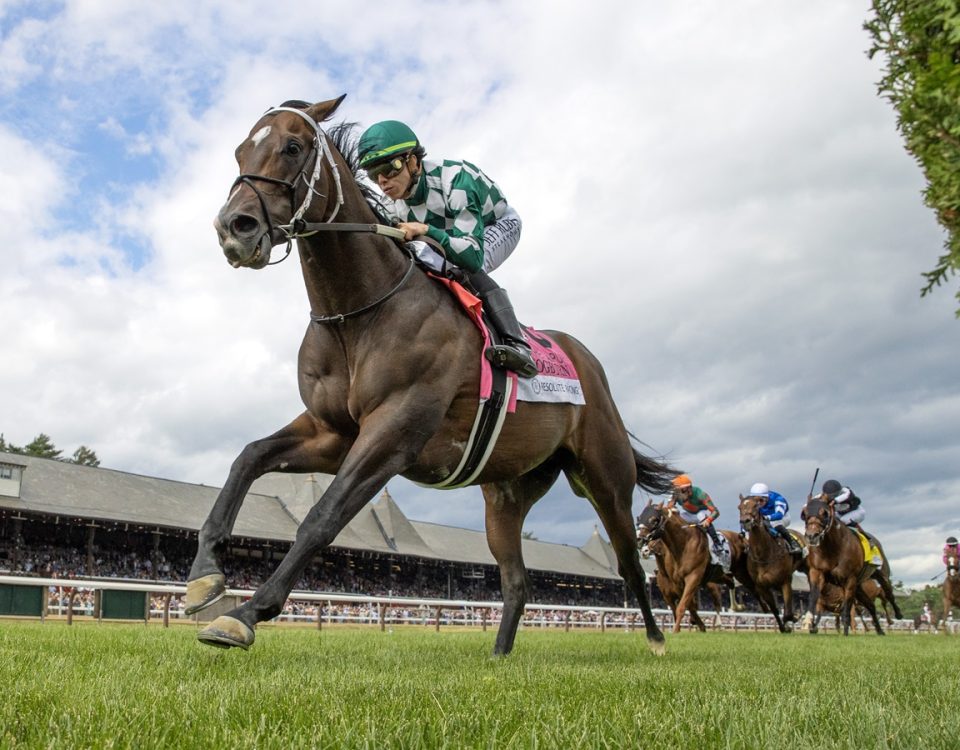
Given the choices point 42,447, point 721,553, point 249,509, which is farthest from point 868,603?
point 42,447

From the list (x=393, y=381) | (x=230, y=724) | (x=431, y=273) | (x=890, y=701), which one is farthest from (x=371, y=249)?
(x=890, y=701)

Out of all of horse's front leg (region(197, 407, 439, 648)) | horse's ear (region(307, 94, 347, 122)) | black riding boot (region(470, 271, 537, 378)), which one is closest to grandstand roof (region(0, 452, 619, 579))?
black riding boot (region(470, 271, 537, 378))

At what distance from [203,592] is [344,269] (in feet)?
5.59

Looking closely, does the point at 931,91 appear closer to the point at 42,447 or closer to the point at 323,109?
the point at 323,109

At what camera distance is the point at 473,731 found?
7.70ft

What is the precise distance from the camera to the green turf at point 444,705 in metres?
2.20

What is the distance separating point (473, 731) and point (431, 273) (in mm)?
3019

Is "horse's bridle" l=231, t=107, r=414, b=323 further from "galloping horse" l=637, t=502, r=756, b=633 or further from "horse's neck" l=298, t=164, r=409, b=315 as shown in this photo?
"galloping horse" l=637, t=502, r=756, b=633

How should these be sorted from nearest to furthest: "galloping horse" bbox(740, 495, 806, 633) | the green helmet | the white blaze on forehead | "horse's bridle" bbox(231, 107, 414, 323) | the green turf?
the green turf < "horse's bridle" bbox(231, 107, 414, 323) < the white blaze on forehead < the green helmet < "galloping horse" bbox(740, 495, 806, 633)

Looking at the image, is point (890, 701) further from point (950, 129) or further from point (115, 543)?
point (115, 543)

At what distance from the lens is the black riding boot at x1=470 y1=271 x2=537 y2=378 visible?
5.01 meters

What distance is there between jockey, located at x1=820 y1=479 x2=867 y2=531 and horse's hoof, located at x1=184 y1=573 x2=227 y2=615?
14945 mm

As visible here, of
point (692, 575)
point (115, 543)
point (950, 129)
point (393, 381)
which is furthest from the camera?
point (115, 543)

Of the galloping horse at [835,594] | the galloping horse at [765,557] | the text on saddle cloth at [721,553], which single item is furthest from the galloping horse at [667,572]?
the galloping horse at [835,594]
